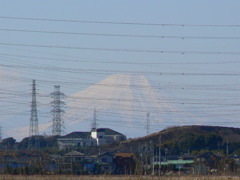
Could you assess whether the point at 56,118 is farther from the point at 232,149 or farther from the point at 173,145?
the point at 232,149

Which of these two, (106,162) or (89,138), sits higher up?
(89,138)

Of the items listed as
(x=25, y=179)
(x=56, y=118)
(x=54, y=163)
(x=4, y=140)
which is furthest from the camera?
(x=4, y=140)

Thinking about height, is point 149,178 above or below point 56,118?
below

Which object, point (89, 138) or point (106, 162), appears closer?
point (106, 162)

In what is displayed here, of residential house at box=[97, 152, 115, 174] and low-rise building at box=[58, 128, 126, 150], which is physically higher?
low-rise building at box=[58, 128, 126, 150]

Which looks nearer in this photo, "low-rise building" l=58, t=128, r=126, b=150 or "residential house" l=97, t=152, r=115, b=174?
"residential house" l=97, t=152, r=115, b=174

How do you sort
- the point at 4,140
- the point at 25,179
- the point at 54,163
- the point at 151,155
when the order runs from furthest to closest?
the point at 4,140
the point at 151,155
the point at 54,163
the point at 25,179

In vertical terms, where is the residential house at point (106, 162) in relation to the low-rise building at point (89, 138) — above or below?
below

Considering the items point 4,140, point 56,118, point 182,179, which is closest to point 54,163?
point 182,179

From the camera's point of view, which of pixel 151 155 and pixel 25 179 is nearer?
pixel 25 179

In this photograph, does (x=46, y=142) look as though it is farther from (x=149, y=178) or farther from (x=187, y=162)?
(x=149, y=178)

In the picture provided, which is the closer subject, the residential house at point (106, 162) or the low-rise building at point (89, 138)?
the residential house at point (106, 162)
